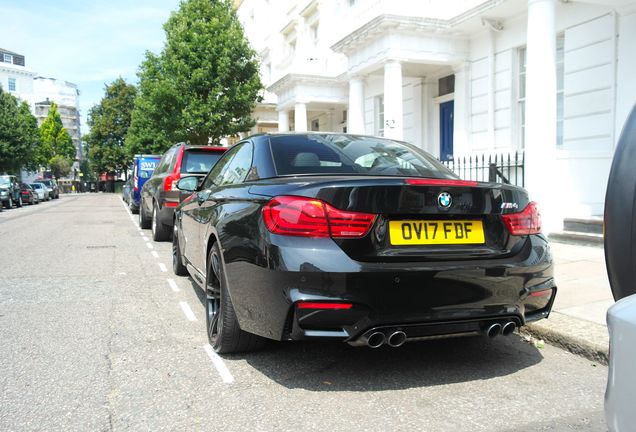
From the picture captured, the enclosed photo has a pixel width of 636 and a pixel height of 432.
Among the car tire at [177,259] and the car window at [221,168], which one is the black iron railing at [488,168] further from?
the car window at [221,168]

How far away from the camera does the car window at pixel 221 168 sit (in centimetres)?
490

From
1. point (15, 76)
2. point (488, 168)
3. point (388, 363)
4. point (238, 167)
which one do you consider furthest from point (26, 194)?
point (15, 76)

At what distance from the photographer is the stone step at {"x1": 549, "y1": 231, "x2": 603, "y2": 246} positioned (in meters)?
8.27

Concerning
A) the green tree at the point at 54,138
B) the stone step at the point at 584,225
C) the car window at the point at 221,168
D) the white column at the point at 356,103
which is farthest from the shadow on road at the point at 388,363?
the green tree at the point at 54,138

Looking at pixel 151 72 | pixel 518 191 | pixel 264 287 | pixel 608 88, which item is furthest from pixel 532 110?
pixel 151 72

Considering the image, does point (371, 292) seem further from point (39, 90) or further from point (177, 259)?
point (39, 90)

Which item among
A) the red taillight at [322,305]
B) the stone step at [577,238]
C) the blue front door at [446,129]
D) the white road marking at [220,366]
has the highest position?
the blue front door at [446,129]

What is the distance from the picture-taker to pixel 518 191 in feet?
11.5

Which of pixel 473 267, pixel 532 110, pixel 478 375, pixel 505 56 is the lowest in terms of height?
pixel 478 375

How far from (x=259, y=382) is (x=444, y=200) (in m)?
1.60

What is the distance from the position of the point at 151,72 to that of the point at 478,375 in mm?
22552

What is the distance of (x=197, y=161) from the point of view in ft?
31.6

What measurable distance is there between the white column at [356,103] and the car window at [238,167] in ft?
36.5

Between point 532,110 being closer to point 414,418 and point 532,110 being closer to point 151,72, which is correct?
point 414,418
